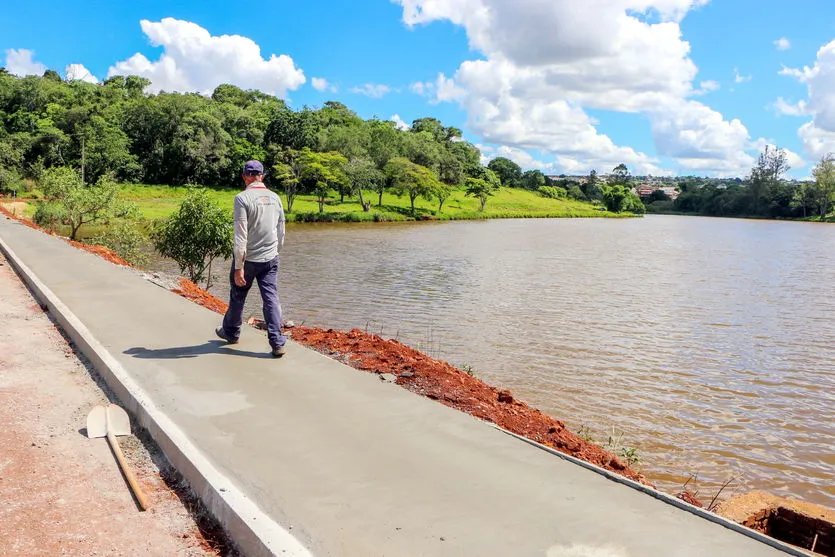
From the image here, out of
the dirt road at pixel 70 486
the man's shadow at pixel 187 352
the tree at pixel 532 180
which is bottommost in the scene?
the dirt road at pixel 70 486

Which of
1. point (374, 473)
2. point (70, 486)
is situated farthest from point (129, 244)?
point (374, 473)

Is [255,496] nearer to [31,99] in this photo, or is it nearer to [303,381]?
[303,381]

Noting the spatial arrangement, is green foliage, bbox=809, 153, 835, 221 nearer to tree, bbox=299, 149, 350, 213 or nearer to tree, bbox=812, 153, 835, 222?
tree, bbox=812, 153, 835, 222

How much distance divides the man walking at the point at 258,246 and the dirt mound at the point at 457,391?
41.3 inches

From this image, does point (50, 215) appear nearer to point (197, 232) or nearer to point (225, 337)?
point (197, 232)

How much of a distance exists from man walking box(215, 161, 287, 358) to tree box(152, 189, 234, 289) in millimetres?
10052

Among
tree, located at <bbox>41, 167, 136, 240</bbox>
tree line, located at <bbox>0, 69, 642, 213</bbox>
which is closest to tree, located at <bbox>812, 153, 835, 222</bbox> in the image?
tree line, located at <bbox>0, 69, 642, 213</bbox>

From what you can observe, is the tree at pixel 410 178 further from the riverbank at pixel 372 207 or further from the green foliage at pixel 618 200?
the green foliage at pixel 618 200

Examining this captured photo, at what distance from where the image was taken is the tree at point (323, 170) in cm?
5803

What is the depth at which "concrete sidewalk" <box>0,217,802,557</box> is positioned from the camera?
3.28m

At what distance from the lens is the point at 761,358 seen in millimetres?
12016

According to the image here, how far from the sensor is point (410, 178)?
67750 mm

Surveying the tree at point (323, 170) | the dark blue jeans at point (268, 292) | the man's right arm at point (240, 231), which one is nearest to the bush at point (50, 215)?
the dark blue jeans at point (268, 292)

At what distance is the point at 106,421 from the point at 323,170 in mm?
54236
